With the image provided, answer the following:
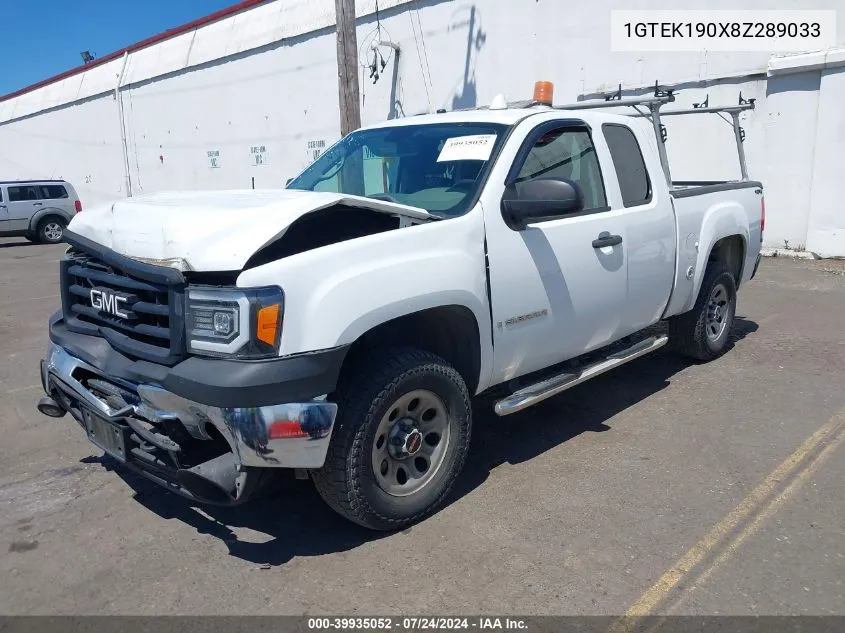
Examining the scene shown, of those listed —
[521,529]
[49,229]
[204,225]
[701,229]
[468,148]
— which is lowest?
[521,529]

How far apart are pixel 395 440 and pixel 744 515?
1.75 meters

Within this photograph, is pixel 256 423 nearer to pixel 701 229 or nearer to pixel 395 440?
pixel 395 440

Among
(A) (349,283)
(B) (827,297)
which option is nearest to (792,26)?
(B) (827,297)

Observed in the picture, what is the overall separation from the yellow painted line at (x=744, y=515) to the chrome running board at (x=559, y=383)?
1.08 meters

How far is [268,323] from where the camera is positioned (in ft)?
9.26

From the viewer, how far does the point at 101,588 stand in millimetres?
3033

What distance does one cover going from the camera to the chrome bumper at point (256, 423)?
2811mm

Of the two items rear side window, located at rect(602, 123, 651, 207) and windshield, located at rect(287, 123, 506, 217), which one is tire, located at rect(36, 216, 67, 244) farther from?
rear side window, located at rect(602, 123, 651, 207)

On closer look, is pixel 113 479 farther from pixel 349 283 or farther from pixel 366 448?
pixel 349 283

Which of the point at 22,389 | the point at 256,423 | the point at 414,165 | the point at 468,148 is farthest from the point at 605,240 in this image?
the point at 22,389

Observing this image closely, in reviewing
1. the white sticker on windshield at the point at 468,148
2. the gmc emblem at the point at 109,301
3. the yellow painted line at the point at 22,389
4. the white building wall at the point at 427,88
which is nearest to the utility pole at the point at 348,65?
the white building wall at the point at 427,88

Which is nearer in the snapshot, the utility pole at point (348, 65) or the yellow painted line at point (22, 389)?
the yellow painted line at point (22, 389)

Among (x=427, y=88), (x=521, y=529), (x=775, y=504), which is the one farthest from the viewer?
(x=427, y=88)

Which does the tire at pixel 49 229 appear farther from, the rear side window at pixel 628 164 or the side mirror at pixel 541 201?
the side mirror at pixel 541 201
